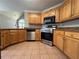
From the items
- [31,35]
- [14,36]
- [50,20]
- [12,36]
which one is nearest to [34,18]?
[31,35]

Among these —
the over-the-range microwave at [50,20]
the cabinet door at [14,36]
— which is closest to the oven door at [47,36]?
the over-the-range microwave at [50,20]

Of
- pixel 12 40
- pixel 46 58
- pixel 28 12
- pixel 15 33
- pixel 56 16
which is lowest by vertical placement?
pixel 46 58

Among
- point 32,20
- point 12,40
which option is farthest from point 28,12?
point 12,40

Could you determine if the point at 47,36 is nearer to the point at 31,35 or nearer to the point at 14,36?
the point at 31,35

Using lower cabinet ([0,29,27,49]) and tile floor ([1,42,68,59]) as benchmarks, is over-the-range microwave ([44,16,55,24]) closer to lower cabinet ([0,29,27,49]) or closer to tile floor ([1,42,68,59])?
lower cabinet ([0,29,27,49])

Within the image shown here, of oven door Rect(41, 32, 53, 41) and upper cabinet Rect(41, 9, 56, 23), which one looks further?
upper cabinet Rect(41, 9, 56, 23)

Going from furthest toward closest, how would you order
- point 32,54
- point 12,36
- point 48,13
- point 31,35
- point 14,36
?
1. point 31,35
2. point 48,13
3. point 14,36
4. point 12,36
5. point 32,54

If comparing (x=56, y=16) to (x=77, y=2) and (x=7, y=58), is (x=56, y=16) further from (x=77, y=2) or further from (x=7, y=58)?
(x=7, y=58)

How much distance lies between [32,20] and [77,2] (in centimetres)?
398

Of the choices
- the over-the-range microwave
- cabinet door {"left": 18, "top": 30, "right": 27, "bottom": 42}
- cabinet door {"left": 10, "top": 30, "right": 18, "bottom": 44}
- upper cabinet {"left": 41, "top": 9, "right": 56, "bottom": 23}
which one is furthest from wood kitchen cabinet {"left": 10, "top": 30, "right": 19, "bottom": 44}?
upper cabinet {"left": 41, "top": 9, "right": 56, "bottom": 23}

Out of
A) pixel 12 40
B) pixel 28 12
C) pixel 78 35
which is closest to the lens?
pixel 78 35

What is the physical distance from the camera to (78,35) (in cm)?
197

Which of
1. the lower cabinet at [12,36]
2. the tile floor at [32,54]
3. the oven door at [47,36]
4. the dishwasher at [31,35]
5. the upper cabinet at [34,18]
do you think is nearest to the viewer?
the tile floor at [32,54]

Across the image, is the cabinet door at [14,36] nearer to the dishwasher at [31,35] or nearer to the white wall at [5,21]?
the dishwasher at [31,35]
